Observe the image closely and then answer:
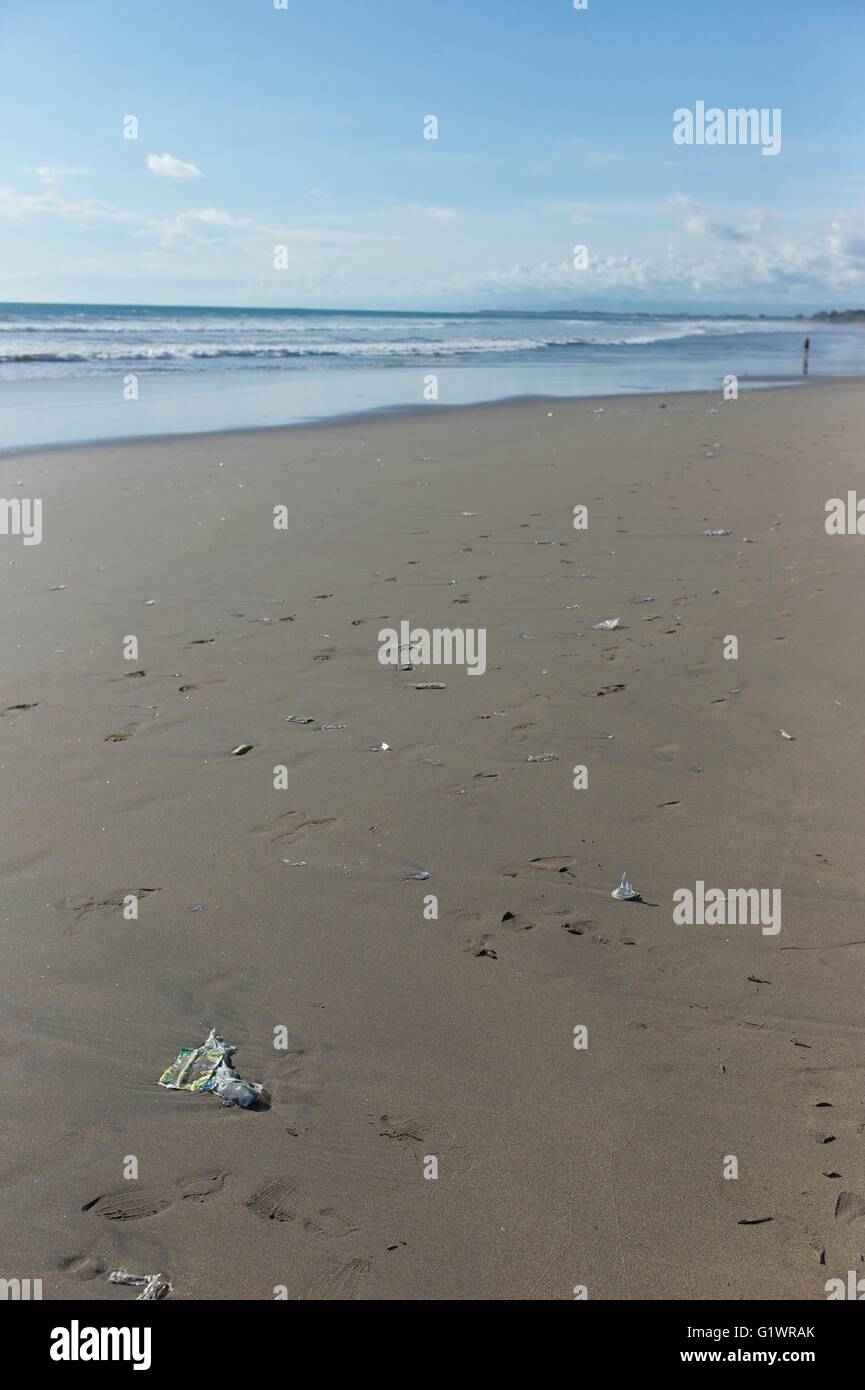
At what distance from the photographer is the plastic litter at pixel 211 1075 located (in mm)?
2844

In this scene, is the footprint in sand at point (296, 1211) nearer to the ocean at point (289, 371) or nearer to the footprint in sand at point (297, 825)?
the footprint in sand at point (297, 825)

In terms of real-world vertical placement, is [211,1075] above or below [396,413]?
below

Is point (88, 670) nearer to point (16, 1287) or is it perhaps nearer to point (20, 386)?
point (16, 1287)

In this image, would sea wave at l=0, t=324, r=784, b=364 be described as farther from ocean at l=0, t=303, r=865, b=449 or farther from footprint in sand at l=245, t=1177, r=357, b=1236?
footprint in sand at l=245, t=1177, r=357, b=1236

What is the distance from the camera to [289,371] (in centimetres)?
2897

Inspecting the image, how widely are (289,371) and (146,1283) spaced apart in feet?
94.2

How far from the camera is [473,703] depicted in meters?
5.52

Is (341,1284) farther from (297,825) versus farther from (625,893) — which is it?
(297,825)

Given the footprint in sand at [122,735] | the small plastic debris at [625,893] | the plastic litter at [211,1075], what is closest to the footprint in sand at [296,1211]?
the plastic litter at [211,1075]

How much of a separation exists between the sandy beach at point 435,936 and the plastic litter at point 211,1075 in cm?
4

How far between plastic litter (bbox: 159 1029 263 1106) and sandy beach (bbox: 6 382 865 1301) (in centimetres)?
4

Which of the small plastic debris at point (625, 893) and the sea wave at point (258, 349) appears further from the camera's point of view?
the sea wave at point (258, 349)

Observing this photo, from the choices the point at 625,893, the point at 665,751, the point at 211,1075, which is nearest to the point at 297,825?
the point at 625,893

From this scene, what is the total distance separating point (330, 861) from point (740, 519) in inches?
270
